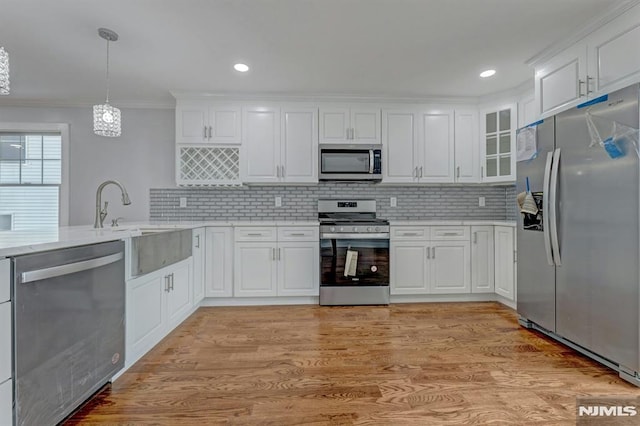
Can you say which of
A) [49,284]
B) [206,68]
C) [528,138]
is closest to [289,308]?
[49,284]

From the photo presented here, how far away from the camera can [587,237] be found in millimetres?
2053

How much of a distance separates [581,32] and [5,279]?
12.0ft

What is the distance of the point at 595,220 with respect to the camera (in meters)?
2.00

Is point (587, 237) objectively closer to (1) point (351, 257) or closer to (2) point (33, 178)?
(1) point (351, 257)

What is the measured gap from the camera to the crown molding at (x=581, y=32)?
6.54ft

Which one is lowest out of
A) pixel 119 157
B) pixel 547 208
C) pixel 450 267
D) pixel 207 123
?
pixel 450 267

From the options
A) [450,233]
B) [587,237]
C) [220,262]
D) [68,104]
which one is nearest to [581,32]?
[587,237]

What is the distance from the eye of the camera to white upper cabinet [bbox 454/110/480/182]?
12.2 feet

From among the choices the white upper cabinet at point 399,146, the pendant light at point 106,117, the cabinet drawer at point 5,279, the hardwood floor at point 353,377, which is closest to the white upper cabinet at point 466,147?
the white upper cabinet at point 399,146

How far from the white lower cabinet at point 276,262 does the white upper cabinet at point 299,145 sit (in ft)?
2.18

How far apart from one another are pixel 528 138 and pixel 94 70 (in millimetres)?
3979

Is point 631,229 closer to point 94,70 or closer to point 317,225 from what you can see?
point 317,225

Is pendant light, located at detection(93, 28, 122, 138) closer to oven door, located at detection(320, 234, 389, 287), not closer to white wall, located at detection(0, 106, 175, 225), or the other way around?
white wall, located at detection(0, 106, 175, 225)

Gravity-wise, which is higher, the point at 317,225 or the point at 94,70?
the point at 94,70
